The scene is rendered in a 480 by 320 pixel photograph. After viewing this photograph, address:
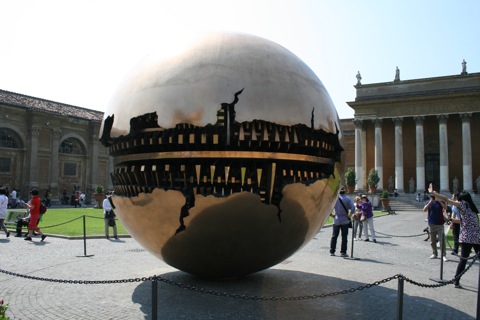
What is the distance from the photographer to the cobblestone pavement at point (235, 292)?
5305 mm

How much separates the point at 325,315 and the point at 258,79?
3070 mm

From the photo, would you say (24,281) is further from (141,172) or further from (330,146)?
(330,146)

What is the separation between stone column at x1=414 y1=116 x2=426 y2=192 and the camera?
47.8 meters

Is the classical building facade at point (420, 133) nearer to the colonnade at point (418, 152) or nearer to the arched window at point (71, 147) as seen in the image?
the colonnade at point (418, 152)

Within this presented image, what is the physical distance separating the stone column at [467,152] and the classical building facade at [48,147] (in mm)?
42376

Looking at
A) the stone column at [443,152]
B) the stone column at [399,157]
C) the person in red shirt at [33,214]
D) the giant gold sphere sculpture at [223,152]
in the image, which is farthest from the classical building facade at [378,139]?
the giant gold sphere sculpture at [223,152]

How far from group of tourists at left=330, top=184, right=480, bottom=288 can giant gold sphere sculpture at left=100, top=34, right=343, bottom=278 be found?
3.01 meters

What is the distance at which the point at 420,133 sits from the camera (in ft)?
159

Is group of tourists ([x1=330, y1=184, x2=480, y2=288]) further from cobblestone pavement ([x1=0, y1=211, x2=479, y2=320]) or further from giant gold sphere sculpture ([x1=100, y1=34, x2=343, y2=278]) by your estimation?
giant gold sphere sculpture ([x1=100, y1=34, x2=343, y2=278])

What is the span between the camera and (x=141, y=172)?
5055 mm

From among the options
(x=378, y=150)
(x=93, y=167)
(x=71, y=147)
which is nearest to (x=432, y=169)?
(x=378, y=150)

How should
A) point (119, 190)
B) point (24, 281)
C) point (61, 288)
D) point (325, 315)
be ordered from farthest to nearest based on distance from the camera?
point (24, 281)
point (61, 288)
point (119, 190)
point (325, 315)

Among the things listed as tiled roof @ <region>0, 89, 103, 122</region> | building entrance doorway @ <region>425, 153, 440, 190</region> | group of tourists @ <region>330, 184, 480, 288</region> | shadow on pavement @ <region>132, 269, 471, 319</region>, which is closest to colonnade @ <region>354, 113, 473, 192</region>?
building entrance doorway @ <region>425, 153, 440, 190</region>

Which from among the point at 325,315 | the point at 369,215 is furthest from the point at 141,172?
the point at 369,215
